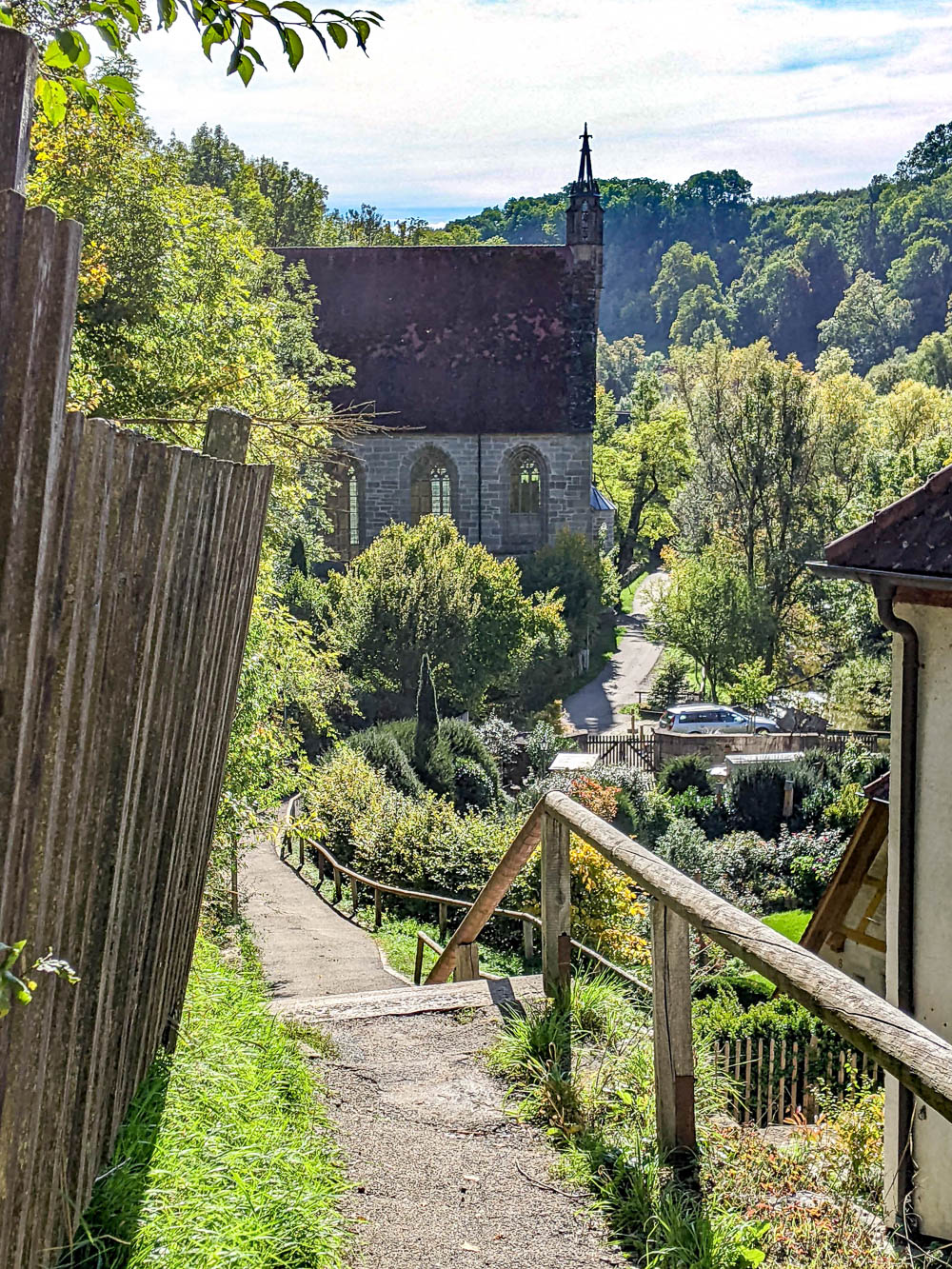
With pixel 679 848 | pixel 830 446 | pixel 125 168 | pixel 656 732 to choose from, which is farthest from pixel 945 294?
pixel 125 168

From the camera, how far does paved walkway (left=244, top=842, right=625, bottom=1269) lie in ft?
10.0

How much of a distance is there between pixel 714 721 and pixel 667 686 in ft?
13.1

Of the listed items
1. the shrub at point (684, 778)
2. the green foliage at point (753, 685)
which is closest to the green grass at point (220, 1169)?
the shrub at point (684, 778)

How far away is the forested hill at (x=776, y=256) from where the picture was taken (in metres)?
108

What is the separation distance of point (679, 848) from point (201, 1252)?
1952 cm

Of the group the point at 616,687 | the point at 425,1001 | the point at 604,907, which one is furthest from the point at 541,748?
the point at 425,1001

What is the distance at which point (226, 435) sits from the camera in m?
3.67

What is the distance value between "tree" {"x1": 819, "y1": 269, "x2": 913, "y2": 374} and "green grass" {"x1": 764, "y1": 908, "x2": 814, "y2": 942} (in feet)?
280

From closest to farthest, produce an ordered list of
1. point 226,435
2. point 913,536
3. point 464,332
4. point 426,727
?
1. point 226,435
2. point 913,536
3. point 426,727
4. point 464,332

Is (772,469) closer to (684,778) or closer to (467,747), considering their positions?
(684,778)

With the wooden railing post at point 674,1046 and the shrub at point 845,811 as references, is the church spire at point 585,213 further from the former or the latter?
the wooden railing post at point 674,1046

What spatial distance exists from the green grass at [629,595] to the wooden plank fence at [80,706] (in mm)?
48749

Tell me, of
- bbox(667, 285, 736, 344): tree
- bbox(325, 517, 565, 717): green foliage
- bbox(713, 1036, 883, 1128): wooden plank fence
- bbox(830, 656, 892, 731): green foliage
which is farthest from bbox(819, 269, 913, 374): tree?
bbox(713, 1036, 883, 1128): wooden plank fence

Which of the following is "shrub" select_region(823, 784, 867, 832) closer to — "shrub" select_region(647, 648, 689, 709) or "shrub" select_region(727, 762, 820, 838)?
"shrub" select_region(727, 762, 820, 838)
